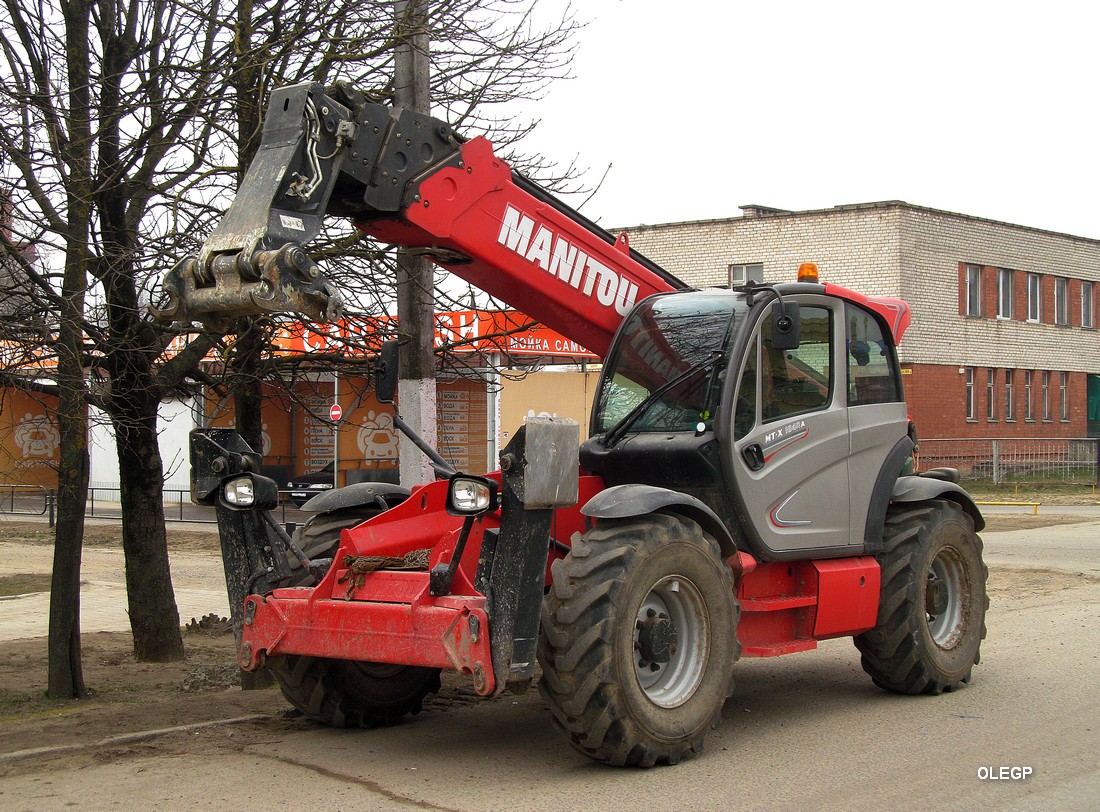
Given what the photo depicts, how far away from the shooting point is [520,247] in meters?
7.21

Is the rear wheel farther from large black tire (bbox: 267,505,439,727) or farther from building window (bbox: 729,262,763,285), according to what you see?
building window (bbox: 729,262,763,285)

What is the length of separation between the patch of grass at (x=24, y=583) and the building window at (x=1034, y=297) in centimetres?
3192

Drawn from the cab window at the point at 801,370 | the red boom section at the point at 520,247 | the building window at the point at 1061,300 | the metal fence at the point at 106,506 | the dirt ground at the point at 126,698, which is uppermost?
the building window at the point at 1061,300

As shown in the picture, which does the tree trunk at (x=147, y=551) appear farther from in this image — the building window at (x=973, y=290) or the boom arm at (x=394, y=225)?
the building window at (x=973, y=290)

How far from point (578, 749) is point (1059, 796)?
2286mm

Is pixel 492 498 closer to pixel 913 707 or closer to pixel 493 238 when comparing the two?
pixel 493 238

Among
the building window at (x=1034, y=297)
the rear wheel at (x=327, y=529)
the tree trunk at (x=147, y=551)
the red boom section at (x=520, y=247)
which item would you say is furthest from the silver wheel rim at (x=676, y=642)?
the building window at (x=1034, y=297)

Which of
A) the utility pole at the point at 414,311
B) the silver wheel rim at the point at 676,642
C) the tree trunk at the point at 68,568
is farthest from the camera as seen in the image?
the utility pole at the point at 414,311

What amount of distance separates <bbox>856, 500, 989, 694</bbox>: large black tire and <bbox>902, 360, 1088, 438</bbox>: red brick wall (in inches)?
1088

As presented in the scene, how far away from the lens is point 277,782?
5.99 m

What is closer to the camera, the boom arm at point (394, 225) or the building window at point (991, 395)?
the boom arm at point (394, 225)

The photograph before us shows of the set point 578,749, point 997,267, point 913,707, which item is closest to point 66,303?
point 578,749

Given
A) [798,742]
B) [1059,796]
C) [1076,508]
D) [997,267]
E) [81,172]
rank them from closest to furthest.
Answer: [1059,796] < [798,742] < [81,172] < [1076,508] < [997,267]

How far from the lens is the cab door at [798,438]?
24.3 ft
